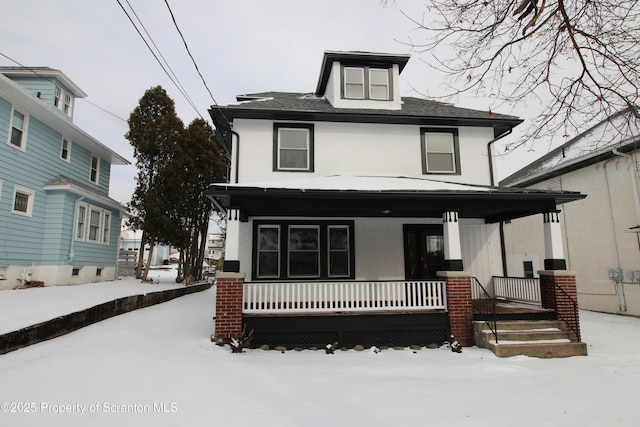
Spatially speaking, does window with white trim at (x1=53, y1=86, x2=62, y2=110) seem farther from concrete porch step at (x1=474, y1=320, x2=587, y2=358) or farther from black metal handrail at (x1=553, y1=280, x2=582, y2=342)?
black metal handrail at (x1=553, y1=280, x2=582, y2=342)

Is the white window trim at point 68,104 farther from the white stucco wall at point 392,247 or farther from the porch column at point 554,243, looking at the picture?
the porch column at point 554,243

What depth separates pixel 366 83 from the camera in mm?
11648

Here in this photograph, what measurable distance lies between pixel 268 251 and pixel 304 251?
101 cm

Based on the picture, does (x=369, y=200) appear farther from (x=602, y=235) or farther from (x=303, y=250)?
(x=602, y=235)

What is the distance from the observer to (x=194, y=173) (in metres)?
18.0

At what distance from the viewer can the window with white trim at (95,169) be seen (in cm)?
1641

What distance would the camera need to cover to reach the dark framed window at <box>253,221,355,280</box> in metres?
10.1

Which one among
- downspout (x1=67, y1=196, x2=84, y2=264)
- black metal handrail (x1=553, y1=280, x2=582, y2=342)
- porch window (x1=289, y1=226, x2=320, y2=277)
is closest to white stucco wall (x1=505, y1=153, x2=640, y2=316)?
black metal handrail (x1=553, y1=280, x2=582, y2=342)

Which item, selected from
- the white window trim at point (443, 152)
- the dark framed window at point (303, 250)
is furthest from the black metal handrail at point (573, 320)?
the dark framed window at point (303, 250)

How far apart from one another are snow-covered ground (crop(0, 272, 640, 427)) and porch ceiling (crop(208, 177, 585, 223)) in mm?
3220

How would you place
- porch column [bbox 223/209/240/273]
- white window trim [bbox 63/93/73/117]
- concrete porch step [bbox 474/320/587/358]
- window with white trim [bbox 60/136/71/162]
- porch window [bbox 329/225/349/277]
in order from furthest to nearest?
white window trim [bbox 63/93/73/117] < window with white trim [bbox 60/136/71/162] < porch window [bbox 329/225/349/277] < porch column [bbox 223/209/240/273] < concrete porch step [bbox 474/320/587/358]

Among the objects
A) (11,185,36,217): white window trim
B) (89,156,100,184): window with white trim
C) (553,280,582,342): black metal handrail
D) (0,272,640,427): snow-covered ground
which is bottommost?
(0,272,640,427): snow-covered ground

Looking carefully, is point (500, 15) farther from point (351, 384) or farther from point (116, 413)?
point (116, 413)

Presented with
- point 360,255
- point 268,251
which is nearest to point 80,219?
point 268,251
